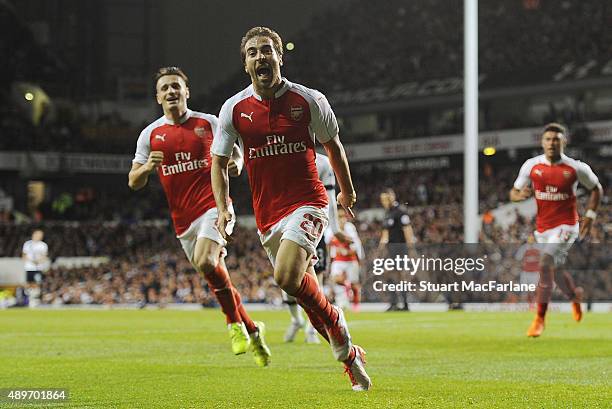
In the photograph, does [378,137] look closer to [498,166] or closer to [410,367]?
[498,166]

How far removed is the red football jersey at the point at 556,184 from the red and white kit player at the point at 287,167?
5.84m

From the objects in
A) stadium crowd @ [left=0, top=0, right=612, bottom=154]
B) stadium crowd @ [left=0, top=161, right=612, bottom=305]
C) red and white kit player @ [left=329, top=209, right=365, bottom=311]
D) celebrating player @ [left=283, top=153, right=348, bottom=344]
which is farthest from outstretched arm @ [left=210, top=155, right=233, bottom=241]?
stadium crowd @ [left=0, top=0, right=612, bottom=154]

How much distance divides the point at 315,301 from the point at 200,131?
3.11 meters

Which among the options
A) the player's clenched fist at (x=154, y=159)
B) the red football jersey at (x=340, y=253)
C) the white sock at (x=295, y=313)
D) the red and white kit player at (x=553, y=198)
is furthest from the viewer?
the red football jersey at (x=340, y=253)

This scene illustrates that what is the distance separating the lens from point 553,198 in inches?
491

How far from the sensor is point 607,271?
20.5 meters

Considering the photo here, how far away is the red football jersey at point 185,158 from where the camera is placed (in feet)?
30.7

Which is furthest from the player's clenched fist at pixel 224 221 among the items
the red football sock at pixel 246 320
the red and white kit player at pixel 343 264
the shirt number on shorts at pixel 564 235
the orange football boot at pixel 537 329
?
the red and white kit player at pixel 343 264

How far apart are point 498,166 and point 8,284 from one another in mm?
19766

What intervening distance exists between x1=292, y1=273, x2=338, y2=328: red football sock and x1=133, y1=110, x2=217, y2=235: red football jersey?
2.84m

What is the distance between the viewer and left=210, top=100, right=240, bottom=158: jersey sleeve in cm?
696

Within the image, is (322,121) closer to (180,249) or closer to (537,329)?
(537,329)

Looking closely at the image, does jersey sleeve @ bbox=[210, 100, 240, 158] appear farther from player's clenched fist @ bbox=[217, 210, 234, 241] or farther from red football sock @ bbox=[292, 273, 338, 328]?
red football sock @ bbox=[292, 273, 338, 328]

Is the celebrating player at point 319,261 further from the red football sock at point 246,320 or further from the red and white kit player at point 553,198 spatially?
the red and white kit player at point 553,198
